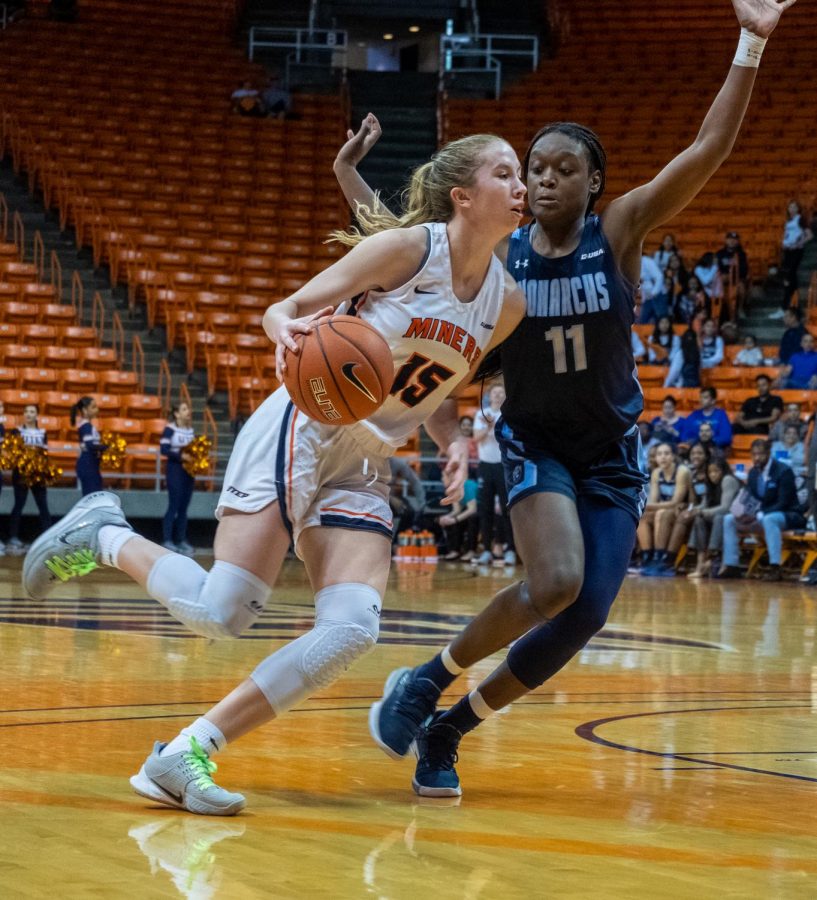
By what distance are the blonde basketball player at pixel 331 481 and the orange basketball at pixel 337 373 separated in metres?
0.04

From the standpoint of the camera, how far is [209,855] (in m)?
2.89

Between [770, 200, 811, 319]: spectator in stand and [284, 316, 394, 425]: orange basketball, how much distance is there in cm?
1591

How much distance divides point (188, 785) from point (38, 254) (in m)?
17.3

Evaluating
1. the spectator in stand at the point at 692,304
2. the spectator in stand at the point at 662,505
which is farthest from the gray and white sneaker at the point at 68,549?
the spectator in stand at the point at 692,304

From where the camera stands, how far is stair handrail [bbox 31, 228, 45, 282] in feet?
61.9

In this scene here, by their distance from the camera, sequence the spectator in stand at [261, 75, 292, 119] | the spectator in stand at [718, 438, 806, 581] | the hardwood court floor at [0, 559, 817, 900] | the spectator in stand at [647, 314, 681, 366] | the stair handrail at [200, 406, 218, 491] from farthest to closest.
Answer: the spectator in stand at [261, 75, 292, 119]
the spectator in stand at [647, 314, 681, 366]
the stair handrail at [200, 406, 218, 491]
the spectator in stand at [718, 438, 806, 581]
the hardwood court floor at [0, 559, 817, 900]

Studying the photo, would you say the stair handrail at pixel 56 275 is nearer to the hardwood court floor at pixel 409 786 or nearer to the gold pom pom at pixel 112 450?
the gold pom pom at pixel 112 450

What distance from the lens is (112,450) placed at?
48.6 ft

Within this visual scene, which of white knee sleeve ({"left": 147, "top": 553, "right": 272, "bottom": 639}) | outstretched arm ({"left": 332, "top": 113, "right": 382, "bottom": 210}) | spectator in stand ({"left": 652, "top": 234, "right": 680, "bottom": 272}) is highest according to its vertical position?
spectator in stand ({"left": 652, "top": 234, "right": 680, "bottom": 272})

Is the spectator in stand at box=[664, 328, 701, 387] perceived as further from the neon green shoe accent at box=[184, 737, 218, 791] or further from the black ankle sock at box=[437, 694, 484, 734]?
the neon green shoe accent at box=[184, 737, 218, 791]

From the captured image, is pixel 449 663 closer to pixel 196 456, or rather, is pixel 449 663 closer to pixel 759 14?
pixel 759 14


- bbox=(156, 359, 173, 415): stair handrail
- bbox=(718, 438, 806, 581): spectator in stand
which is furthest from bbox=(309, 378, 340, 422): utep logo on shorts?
bbox=(156, 359, 173, 415): stair handrail

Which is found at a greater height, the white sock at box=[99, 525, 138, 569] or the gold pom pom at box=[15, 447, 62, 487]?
the white sock at box=[99, 525, 138, 569]

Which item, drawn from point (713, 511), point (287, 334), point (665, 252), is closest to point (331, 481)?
point (287, 334)
